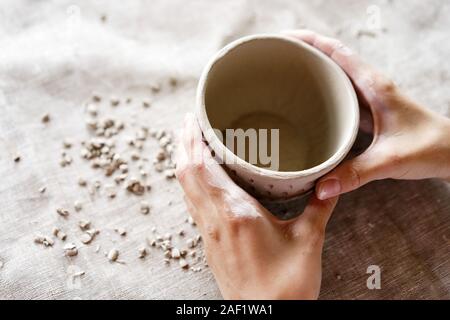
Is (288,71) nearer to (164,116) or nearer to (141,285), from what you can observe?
(164,116)

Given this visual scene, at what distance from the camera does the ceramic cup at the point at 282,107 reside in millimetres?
614

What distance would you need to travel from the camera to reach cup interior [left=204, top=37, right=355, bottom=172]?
0.66 meters

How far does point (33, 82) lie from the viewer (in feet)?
2.68

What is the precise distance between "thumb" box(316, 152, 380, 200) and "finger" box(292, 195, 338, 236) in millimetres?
15

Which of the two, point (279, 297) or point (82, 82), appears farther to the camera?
point (82, 82)

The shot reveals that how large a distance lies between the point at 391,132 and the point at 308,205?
138mm

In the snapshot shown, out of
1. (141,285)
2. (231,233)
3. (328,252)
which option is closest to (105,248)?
(141,285)

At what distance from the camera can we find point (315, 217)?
0.65 m

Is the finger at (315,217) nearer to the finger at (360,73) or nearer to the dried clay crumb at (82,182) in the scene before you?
the finger at (360,73)

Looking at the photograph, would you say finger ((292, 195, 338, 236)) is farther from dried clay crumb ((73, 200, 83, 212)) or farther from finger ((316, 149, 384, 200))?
dried clay crumb ((73, 200, 83, 212))

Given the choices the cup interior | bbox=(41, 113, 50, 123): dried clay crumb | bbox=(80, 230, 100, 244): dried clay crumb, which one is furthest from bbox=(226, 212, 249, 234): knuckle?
Answer: bbox=(41, 113, 50, 123): dried clay crumb

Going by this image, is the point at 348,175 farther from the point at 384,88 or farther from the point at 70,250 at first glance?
the point at 70,250

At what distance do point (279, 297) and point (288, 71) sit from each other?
11.4 inches

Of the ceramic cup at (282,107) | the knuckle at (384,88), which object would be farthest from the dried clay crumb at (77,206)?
the knuckle at (384,88)
